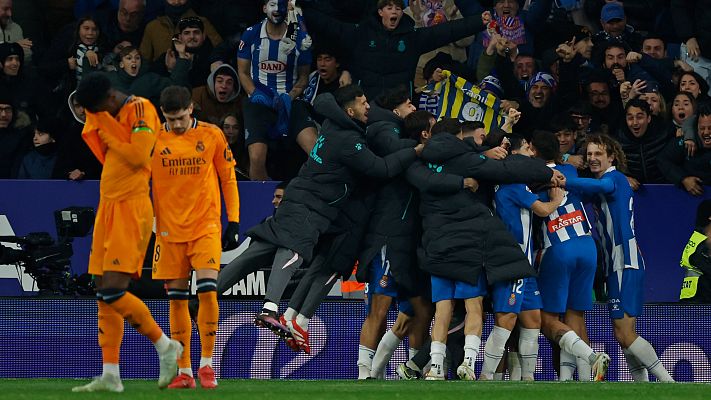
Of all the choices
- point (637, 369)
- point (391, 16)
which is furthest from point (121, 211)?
point (391, 16)

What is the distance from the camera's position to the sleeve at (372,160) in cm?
1280

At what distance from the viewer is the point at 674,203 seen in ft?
51.4

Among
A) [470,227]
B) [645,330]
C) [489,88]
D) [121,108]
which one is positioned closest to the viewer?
[121,108]

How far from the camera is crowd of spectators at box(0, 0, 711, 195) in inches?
640

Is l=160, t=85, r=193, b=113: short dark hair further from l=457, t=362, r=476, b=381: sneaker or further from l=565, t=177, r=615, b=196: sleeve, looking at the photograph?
l=565, t=177, r=615, b=196: sleeve

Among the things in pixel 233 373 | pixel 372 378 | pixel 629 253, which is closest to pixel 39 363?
pixel 233 373

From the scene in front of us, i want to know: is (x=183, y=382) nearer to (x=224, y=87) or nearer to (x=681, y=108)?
(x=224, y=87)

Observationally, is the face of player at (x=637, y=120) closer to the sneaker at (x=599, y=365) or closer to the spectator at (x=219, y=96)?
the sneaker at (x=599, y=365)

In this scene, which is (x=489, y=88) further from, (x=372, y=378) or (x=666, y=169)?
(x=372, y=378)

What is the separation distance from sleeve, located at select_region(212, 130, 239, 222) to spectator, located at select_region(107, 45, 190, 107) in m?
5.26

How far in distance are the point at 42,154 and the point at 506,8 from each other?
5.52 metres

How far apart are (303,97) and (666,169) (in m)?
4.08

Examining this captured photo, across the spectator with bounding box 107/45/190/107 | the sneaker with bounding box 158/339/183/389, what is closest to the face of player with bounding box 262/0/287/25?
the spectator with bounding box 107/45/190/107

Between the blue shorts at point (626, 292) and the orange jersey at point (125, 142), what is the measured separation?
4857mm
